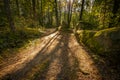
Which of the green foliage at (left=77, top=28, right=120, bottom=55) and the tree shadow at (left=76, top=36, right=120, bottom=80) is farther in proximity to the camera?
the green foliage at (left=77, top=28, right=120, bottom=55)

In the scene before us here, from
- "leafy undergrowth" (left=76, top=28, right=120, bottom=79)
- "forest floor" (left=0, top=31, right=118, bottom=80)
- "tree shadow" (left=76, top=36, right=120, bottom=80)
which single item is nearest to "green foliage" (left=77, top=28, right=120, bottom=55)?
"leafy undergrowth" (left=76, top=28, right=120, bottom=79)

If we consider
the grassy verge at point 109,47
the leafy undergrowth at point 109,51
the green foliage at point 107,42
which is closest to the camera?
the leafy undergrowth at point 109,51

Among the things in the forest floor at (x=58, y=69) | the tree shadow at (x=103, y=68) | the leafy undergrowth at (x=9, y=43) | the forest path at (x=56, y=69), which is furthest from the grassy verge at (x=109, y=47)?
the leafy undergrowth at (x=9, y=43)

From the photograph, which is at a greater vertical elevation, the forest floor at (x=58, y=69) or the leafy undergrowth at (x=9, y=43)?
the leafy undergrowth at (x=9, y=43)

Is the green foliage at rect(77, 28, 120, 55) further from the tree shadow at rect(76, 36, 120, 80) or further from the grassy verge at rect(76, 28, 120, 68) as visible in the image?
the tree shadow at rect(76, 36, 120, 80)

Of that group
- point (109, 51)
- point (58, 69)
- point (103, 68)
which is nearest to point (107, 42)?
point (109, 51)

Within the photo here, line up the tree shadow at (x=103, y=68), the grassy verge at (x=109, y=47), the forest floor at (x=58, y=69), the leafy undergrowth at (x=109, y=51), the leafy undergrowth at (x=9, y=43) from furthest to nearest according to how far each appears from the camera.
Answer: the leafy undergrowth at (x=9, y=43) < the grassy verge at (x=109, y=47) < the leafy undergrowth at (x=109, y=51) < the forest floor at (x=58, y=69) < the tree shadow at (x=103, y=68)

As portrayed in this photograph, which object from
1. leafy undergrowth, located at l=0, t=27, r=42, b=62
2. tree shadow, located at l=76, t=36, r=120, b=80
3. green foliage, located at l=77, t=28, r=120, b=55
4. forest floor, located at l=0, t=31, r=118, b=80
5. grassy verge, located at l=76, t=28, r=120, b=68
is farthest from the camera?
leafy undergrowth, located at l=0, t=27, r=42, b=62

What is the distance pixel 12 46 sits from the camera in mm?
11031

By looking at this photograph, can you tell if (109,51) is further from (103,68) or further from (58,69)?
(58,69)

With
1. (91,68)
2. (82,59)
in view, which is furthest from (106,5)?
(91,68)

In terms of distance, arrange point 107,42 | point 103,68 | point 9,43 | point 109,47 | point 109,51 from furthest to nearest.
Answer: point 9,43, point 107,42, point 109,47, point 109,51, point 103,68

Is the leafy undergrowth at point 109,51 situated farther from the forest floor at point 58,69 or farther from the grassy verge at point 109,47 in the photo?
the forest floor at point 58,69

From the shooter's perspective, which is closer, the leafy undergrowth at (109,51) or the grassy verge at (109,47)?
the leafy undergrowth at (109,51)
